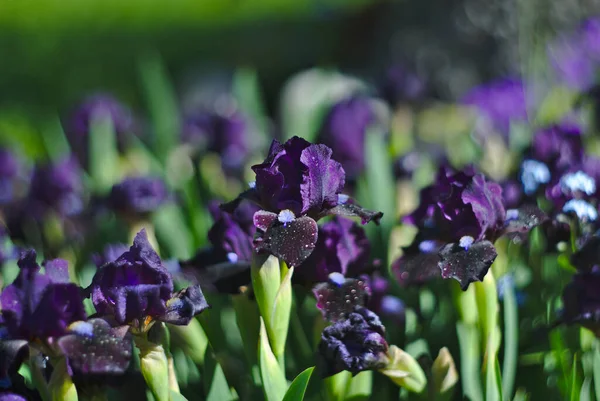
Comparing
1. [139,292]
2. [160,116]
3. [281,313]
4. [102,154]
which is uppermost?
[160,116]

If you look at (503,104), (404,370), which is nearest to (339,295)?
(404,370)

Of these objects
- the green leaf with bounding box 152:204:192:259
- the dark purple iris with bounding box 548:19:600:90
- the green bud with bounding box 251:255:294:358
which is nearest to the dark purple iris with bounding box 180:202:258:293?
the green bud with bounding box 251:255:294:358

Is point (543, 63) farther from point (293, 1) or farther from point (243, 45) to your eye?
point (293, 1)

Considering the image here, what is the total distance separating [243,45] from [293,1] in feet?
3.71

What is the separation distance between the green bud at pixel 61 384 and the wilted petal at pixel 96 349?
2 centimetres

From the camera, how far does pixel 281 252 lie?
1301 millimetres

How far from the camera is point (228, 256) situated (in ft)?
5.01

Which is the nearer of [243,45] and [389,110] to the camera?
[389,110]

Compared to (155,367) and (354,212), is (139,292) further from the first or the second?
(354,212)

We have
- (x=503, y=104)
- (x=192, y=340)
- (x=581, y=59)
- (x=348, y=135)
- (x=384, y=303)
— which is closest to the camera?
(x=192, y=340)

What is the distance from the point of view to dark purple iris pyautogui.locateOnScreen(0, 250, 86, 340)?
A: 1.24 meters

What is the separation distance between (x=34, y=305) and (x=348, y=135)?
1.49m

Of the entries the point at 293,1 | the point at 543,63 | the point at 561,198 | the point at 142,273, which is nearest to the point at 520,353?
the point at 561,198

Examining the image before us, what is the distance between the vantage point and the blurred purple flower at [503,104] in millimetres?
3102
